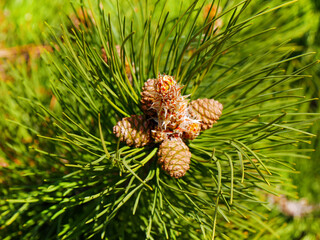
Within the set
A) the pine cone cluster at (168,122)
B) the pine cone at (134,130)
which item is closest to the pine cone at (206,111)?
the pine cone cluster at (168,122)

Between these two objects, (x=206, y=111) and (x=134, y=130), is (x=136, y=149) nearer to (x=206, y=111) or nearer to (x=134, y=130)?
(x=134, y=130)

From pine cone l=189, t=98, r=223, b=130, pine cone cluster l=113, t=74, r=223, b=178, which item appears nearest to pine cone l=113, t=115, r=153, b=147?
pine cone cluster l=113, t=74, r=223, b=178

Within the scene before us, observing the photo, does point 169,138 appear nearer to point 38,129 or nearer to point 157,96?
point 157,96

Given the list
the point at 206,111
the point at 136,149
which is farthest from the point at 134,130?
the point at 206,111

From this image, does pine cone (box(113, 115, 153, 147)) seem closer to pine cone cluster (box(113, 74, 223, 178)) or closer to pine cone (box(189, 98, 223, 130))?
pine cone cluster (box(113, 74, 223, 178))

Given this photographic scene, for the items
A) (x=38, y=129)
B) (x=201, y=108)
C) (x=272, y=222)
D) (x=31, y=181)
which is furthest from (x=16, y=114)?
(x=272, y=222)
